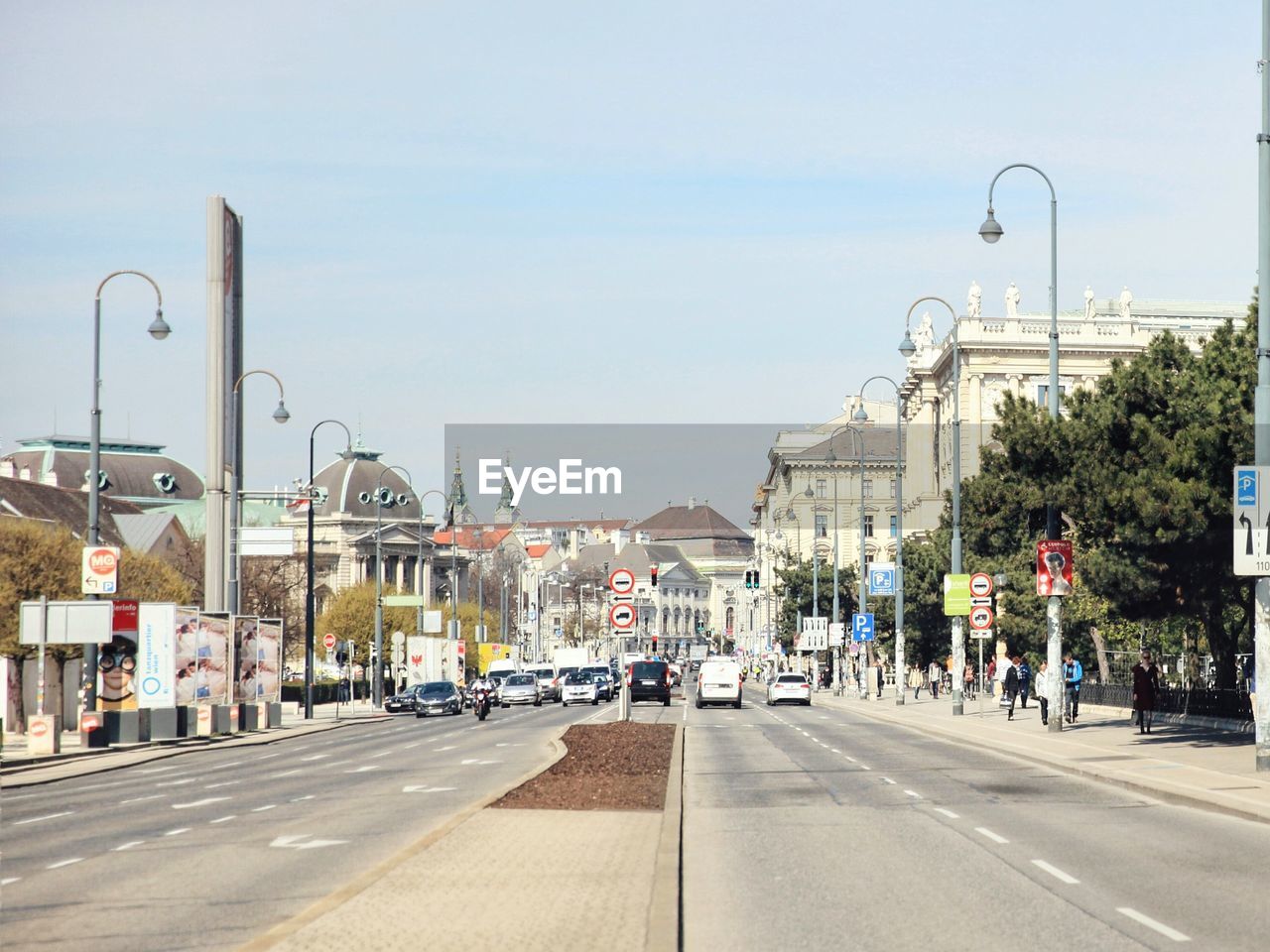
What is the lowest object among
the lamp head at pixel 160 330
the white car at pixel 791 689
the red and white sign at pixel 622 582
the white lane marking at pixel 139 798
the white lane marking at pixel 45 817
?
the white car at pixel 791 689

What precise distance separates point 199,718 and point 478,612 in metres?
92.9

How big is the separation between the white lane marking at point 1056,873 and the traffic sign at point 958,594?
3708cm

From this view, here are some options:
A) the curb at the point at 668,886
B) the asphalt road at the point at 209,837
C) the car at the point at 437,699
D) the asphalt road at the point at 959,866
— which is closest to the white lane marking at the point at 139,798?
the asphalt road at the point at 209,837

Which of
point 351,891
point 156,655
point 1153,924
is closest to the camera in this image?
point 1153,924

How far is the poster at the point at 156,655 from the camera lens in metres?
40.2

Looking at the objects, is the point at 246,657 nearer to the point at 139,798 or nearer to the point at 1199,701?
the point at 139,798

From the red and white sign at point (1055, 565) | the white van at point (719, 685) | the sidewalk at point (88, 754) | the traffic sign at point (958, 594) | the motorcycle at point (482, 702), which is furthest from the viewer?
the white van at point (719, 685)

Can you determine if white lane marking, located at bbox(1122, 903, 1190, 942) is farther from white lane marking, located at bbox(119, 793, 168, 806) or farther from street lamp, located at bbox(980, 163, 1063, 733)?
street lamp, located at bbox(980, 163, 1063, 733)

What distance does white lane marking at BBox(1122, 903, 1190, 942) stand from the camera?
1116cm

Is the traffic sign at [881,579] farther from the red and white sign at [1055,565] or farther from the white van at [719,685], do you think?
the red and white sign at [1055,565]

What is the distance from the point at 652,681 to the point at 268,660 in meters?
24.1

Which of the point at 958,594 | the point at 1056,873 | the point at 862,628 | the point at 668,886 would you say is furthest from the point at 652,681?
the point at 668,886

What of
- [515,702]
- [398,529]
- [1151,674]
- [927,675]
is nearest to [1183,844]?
[1151,674]

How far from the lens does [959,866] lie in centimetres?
1503
